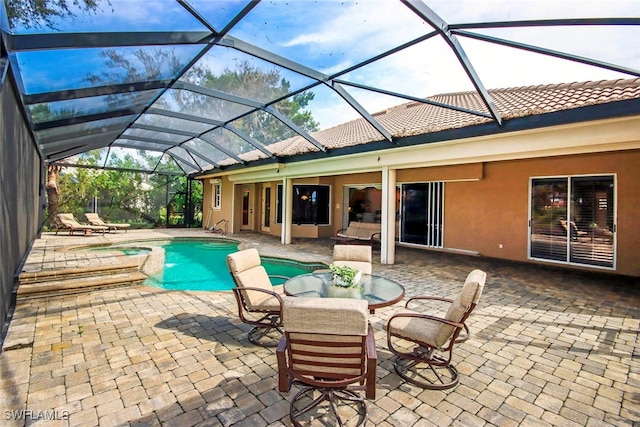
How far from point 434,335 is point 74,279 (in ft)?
20.5

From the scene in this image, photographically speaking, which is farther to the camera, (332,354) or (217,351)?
(217,351)

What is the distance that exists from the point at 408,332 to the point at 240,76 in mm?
5445

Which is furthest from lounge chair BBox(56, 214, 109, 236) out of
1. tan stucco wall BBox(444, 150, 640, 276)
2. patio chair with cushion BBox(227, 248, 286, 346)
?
tan stucco wall BBox(444, 150, 640, 276)

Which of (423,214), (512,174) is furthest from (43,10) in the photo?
(423,214)

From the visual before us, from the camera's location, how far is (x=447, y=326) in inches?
111

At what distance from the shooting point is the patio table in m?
3.33

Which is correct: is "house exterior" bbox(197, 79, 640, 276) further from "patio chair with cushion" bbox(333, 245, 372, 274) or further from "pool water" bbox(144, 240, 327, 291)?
"patio chair with cushion" bbox(333, 245, 372, 274)

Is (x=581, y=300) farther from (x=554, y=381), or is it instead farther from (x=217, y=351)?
(x=217, y=351)

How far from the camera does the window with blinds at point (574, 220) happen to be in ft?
24.8

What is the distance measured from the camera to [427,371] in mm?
3053

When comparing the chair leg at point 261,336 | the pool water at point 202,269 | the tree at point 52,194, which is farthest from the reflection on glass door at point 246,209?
the chair leg at point 261,336

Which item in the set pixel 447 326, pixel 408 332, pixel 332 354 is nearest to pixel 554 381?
pixel 447 326

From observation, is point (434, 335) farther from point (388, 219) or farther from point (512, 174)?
point (512, 174)

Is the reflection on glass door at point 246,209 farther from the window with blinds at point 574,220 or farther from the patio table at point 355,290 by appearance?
the patio table at point 355,290
